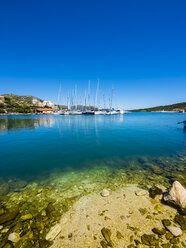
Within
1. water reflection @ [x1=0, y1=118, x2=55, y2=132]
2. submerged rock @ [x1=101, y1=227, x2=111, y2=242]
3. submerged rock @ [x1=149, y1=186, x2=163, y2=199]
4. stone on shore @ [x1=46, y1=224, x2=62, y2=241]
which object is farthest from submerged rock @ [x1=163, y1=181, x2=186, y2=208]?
water reflection @ [x1=0, y1=118, x2=55, y2=132]

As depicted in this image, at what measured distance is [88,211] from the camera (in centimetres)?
561

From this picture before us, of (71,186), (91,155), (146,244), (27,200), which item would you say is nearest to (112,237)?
(146,244)

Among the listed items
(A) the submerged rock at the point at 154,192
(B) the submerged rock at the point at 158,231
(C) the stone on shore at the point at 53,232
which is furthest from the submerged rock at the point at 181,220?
(C) the stone on shore at the point at 53,232

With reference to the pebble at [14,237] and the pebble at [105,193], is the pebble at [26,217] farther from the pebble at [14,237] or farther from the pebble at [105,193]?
the pebble at [105,193]

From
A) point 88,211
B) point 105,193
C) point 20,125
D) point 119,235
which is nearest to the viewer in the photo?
point 119,235

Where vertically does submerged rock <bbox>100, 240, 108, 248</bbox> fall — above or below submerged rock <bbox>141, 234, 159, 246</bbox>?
below

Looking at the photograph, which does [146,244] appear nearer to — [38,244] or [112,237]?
[112,237]

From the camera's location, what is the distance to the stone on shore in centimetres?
436

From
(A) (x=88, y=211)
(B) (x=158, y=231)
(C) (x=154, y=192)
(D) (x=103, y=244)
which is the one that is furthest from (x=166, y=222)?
(A) (x=88, y=211)

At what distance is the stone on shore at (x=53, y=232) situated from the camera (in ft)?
14.3

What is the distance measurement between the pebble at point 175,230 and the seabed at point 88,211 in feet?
0.38

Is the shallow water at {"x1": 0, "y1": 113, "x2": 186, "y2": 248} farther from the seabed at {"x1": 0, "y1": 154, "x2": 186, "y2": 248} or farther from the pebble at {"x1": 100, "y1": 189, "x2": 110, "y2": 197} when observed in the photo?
the pebble at {"x1": 100, "y1": 189, "x2": 110, "y2": 197}

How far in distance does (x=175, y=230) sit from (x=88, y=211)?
380cm

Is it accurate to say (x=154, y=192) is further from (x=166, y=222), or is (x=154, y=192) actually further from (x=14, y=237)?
(x=14, y=237)
